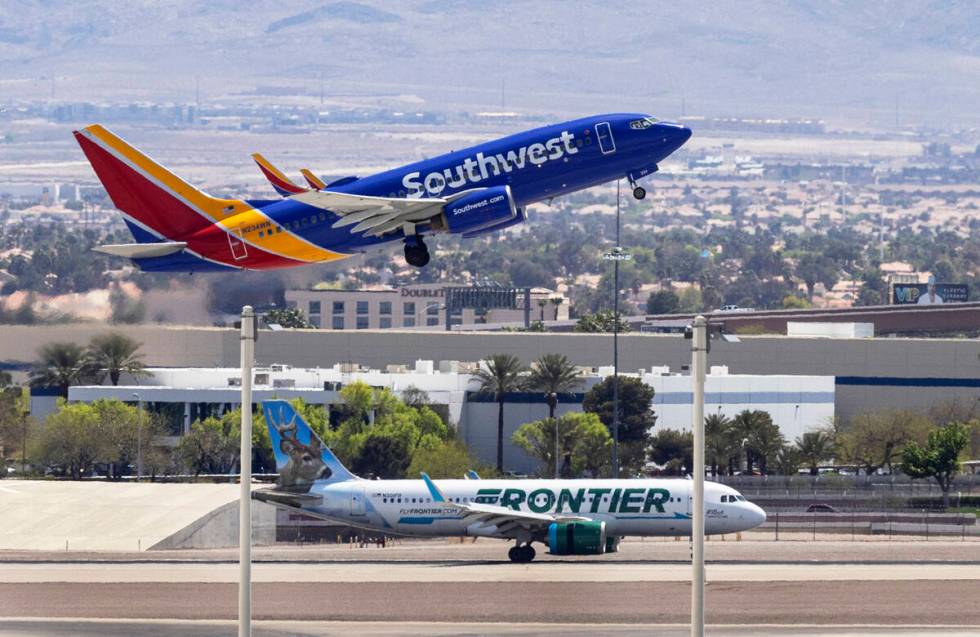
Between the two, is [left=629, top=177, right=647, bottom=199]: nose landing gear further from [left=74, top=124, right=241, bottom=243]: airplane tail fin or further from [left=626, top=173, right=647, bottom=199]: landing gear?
[left=74, top=124, right=241, bottom=243]: airplane tail fin

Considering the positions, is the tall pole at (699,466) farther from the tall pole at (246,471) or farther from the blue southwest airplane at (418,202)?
the blue southwest airplane at (418,202)

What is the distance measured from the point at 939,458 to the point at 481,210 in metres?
77.5

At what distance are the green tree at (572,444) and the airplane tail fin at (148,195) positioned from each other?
7836 cm

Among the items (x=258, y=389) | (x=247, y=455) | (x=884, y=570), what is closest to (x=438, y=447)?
(x=258, y=389)

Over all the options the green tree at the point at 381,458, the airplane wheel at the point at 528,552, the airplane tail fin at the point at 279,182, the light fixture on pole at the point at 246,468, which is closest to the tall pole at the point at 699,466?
the light fixture on pole at the point at 246,468

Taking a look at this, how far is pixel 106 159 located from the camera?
278 feet

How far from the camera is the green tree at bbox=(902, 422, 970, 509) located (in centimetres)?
14700

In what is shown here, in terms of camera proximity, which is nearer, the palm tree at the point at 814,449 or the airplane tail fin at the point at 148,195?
the airplane tail fin at the point at 148,195

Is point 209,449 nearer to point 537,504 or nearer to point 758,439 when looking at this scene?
point 758,439

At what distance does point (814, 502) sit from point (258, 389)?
47515mm

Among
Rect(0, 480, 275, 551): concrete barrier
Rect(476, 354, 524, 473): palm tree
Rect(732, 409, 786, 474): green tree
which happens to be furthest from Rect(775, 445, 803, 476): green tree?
Rect(0, 480, 275, 551): concrete barrier

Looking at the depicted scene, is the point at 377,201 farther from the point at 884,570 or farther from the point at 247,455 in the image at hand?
the point at 884,570

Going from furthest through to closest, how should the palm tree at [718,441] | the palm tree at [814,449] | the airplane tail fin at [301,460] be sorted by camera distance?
the palm tree at [814,449]
the palm tree at [718,441]
the airplane tail fin at [301,460]

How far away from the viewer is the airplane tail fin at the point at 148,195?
8094 centimetres
